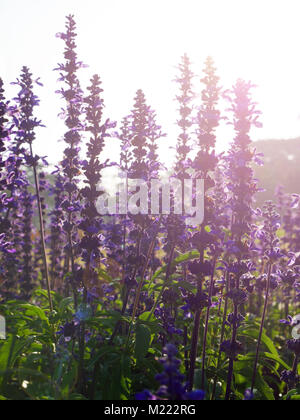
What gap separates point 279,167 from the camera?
89.9m

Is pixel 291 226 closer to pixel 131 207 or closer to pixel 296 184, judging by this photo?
pixel 131 207

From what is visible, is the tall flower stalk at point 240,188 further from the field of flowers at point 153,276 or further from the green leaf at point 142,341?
the green leaf at point 142,341

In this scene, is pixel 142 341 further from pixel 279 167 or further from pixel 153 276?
pixel 279 167

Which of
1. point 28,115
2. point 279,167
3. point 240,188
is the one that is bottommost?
point 240,188

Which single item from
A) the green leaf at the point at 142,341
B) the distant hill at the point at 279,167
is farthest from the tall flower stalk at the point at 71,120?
the distant hill at the point at 279,167

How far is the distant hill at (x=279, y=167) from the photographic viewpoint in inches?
2902

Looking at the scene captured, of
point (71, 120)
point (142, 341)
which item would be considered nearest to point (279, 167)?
point (71, 120)

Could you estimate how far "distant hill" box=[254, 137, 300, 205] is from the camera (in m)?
73.7

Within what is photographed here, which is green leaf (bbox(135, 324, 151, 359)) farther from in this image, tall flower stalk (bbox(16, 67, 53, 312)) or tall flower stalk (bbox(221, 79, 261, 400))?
tall flower stalk (bbox(16, 67, 53, 312))

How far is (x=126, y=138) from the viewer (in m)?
7.94

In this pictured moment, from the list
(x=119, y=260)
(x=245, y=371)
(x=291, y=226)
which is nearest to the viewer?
(x=245, y=371)

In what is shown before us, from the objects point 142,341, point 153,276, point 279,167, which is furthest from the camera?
point 279,167
